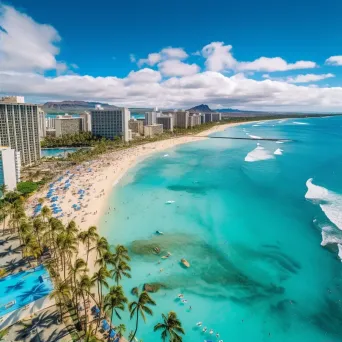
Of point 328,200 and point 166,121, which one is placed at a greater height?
point 166,121

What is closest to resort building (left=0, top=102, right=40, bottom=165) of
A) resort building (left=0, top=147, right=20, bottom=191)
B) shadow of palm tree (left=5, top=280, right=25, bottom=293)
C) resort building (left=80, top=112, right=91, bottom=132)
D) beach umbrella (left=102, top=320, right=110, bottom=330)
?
resort building (left=0, top=147, right=20, bottom=191)

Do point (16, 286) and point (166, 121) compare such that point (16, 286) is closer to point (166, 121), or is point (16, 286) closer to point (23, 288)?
point (23, 288)

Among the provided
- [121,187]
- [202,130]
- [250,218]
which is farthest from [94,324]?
[202,130]

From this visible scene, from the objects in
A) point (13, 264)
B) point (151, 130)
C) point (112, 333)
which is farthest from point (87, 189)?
point (151, 130)

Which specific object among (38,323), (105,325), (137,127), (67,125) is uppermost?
(67,125)

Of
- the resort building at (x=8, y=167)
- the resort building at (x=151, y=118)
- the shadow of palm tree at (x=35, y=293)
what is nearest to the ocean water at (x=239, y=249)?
the shadow of palm tree at (x=35, y=293)

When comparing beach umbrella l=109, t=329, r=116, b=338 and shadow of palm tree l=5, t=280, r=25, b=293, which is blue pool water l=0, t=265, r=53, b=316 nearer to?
shadow of palm tree l=5, t=280, r=25, b=293

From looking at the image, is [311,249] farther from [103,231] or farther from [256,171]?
[256,171]

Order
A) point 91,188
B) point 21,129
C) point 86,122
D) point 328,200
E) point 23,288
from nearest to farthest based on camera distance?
point 23,288 < point 328,200 < point 91,188 < point 21,129 < point 86,122
